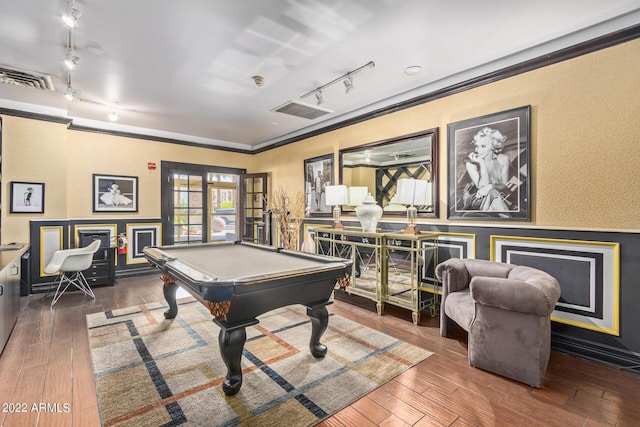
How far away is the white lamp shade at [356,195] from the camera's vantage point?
14.8 ft

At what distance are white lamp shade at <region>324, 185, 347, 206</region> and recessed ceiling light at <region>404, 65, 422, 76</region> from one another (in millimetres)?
1744

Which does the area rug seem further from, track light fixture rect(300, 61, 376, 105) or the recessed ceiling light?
the recessed ceiling light

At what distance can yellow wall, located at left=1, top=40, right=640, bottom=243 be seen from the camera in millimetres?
2426

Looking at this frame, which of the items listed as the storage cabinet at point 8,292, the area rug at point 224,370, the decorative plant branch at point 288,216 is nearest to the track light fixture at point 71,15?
the storage cabinet at point 8,292

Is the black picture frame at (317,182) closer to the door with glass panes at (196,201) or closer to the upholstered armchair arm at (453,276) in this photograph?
the door with glass panes at (196,201)

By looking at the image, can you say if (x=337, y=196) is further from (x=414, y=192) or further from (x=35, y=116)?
(x=35, y=116)

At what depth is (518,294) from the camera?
2156mm

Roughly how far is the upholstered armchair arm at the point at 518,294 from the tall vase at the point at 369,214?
1713 mm

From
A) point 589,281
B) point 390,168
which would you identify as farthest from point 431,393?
point 390,168

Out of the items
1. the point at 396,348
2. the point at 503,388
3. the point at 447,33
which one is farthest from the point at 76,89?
the point at 503,388

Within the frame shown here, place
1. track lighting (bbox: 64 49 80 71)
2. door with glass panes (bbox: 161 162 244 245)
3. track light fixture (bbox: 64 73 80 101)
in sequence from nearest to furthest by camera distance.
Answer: track lighting (bbox: 64 49 80 71)
track light fixture (bbox: 64 73 80 101)
door with glass panes (bbox: 161 162 244 245)

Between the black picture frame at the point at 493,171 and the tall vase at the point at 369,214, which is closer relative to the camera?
the black picture frame at the point at 493,171

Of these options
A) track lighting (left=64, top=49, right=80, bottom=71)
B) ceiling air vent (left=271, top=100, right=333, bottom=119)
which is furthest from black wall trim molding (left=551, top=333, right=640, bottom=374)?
track lighting (left=64, top=49, right=80, bottom=71)

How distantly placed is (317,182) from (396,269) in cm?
241
